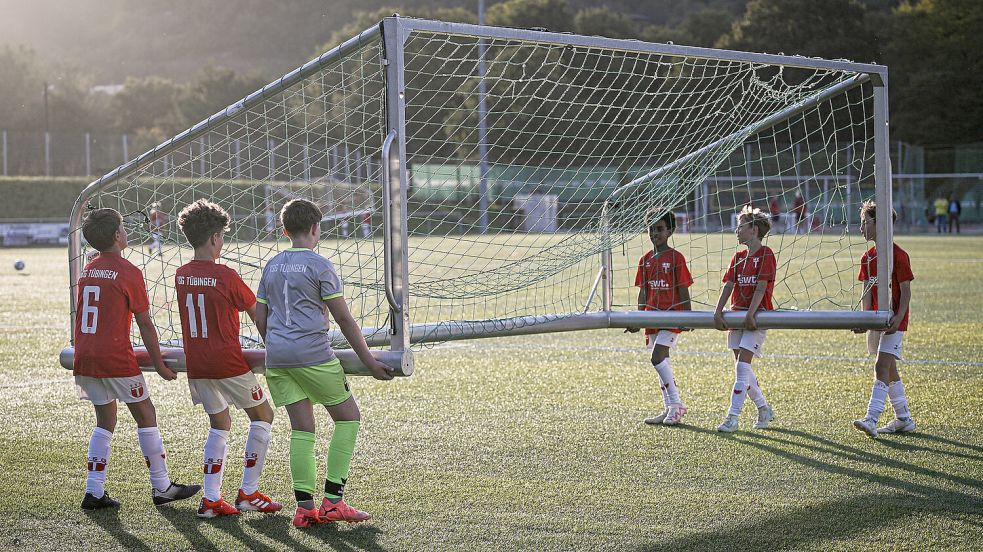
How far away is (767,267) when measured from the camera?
645 centimetres

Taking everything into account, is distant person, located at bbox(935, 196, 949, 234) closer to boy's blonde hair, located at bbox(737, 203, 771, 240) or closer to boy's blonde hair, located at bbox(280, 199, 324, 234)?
boy's blonde hair, located at bbox(737, 203, 771, 240)

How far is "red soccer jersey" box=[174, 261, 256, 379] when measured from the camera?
4.82 metres

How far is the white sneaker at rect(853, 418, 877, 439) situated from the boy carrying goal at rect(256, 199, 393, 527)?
11.1 ft

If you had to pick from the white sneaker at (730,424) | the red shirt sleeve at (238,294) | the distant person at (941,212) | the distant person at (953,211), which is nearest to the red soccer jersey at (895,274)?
the white sneaker at (730,424)

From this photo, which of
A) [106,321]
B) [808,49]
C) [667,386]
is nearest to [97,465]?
[106,321]

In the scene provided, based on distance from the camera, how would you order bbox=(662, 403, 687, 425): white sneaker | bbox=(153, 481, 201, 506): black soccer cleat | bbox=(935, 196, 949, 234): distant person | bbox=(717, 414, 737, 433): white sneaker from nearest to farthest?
bbox=(153, 481, 201, 506): black soccer cleat, bbox=(717, 414, 737, 433): white sneaker, bbox=(662, 403, 687, 425): white sneaker, bbox=(935, 196, 949, 234): distant person

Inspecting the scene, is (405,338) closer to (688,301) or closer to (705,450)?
(705,450)

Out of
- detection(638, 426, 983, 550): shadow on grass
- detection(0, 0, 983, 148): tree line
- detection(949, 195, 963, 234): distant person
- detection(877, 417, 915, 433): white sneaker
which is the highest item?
detection(0, 0, 983, 148): tree line

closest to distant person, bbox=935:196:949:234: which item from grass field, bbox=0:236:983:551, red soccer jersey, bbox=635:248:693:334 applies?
grass field, bbox=0:236:983:551

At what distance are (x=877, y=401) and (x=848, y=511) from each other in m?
1.96

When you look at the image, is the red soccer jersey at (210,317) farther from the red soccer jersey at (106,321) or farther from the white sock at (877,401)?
the white sock at (877,401)

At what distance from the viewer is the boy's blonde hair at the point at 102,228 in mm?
5086

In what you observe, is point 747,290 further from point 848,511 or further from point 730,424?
point 848,511

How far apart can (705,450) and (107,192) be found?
148 inches
